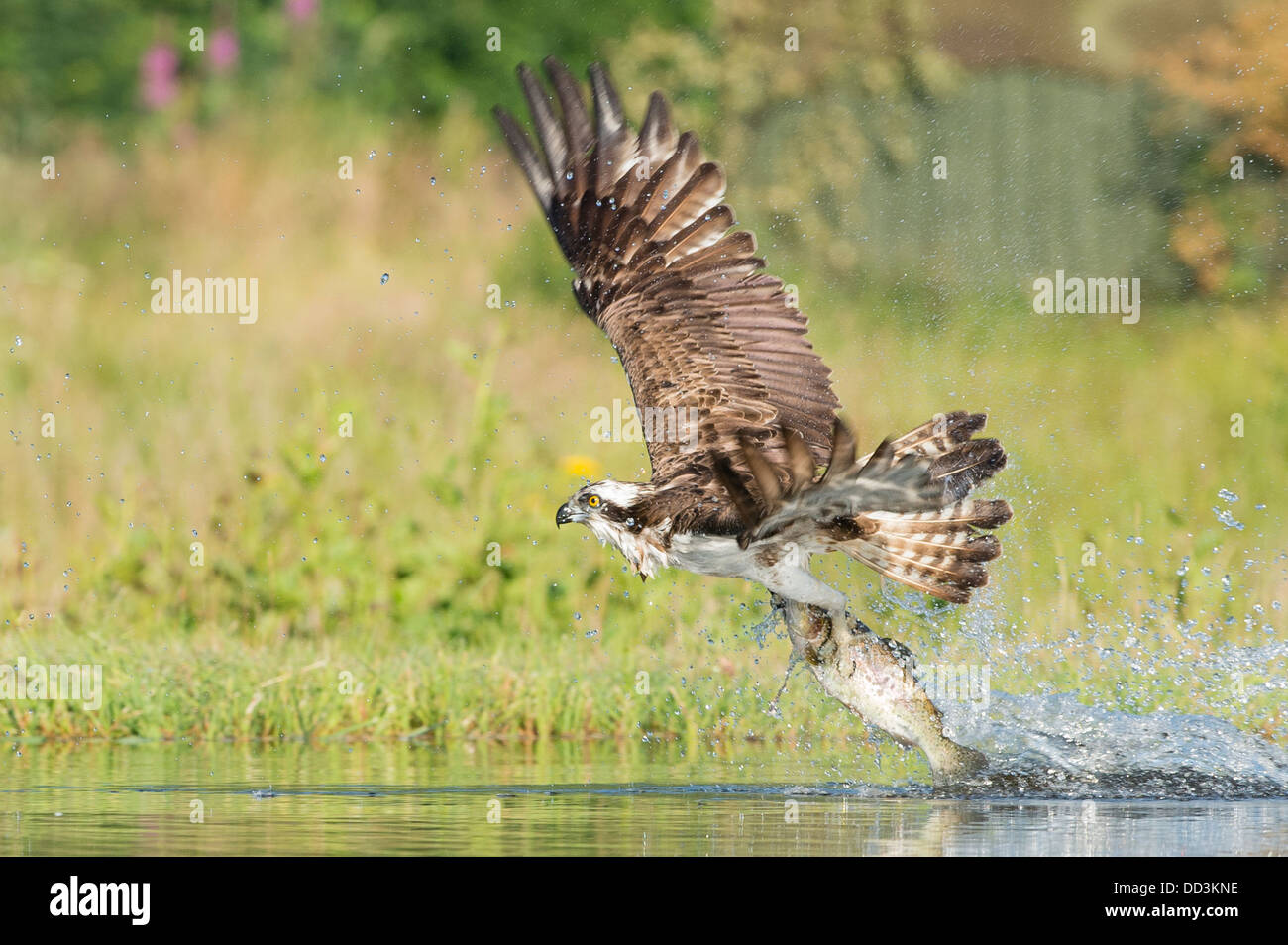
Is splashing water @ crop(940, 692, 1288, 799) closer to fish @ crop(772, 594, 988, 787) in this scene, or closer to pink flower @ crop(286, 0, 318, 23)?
fish @ crop(772, 594, 988, 787)

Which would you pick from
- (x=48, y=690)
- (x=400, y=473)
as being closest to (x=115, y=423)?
(x=400, y=473)

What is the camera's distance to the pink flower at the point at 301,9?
16250mm

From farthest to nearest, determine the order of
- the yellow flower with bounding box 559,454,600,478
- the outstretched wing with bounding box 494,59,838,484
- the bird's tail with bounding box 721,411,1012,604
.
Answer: the yellow flower with bounding box 559,454,600,478
the outstretched wing with bounding box 494,59,838,484
the bird's tail with bounding box 721,411,1012,604

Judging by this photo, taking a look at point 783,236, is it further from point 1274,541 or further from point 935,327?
point 1274,541

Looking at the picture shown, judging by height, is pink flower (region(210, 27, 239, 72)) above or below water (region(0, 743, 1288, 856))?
above

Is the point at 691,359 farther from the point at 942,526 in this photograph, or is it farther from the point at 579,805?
the point at 579,805

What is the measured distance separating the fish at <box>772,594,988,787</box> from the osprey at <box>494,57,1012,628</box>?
0.10m

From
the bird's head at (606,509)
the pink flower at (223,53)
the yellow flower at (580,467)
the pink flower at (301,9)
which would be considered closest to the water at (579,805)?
the bird's head at (606,509)

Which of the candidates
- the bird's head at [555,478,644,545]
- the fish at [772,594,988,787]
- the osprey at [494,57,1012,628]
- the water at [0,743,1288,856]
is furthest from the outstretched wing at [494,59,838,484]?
the water at [0,743,1288,856]

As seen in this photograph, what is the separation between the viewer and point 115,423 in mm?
11680

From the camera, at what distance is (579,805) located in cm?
712

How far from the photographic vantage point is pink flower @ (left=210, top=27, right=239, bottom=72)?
16.2m

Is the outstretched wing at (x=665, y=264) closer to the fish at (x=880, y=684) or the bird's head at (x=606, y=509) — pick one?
the bird's head at (x=606, y=509)

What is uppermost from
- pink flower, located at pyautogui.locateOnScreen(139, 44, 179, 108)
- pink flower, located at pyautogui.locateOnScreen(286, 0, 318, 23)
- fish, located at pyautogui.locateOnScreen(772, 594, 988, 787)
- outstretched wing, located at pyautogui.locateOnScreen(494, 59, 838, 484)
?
pink flower, located at pyautogui.locateOnScreen(286, 0, 318, 23)
